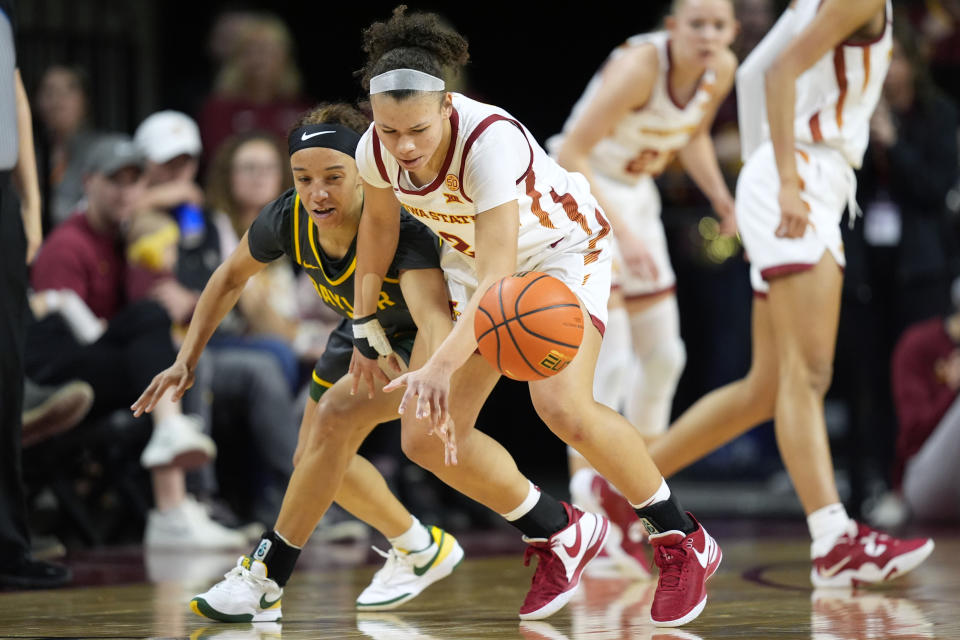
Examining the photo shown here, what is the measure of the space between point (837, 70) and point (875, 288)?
3.01 m

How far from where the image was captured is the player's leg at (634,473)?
324 centimetres

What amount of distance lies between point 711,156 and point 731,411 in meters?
1.29

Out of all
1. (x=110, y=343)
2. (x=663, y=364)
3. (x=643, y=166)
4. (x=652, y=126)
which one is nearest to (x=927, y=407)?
(x=663, y=364)

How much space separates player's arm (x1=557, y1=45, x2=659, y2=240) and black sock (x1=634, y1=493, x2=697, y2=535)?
1.51 m

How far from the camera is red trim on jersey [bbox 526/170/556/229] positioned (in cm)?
332

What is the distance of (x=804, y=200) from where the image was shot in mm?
4098

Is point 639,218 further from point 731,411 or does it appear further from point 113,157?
point 113,157

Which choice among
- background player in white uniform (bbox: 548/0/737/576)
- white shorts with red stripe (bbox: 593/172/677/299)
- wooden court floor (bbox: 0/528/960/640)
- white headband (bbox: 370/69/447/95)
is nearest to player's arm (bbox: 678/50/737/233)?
background player in white uniform (bbox: 548/0/737/576)

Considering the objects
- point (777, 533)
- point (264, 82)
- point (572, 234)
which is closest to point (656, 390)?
point (777, 533)

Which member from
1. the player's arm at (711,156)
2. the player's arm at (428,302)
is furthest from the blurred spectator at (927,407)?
the player's arm at (428,302)

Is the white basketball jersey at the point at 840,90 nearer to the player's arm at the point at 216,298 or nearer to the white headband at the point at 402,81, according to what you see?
the white headband at the point at 402,81

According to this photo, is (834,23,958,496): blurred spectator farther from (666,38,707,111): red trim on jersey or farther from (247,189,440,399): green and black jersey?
(247,189,440,399): green and black jersey

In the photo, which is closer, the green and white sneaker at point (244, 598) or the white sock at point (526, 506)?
the green and white sneaker at point (244, 598)

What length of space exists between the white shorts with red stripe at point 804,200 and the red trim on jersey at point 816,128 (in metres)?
0.04
